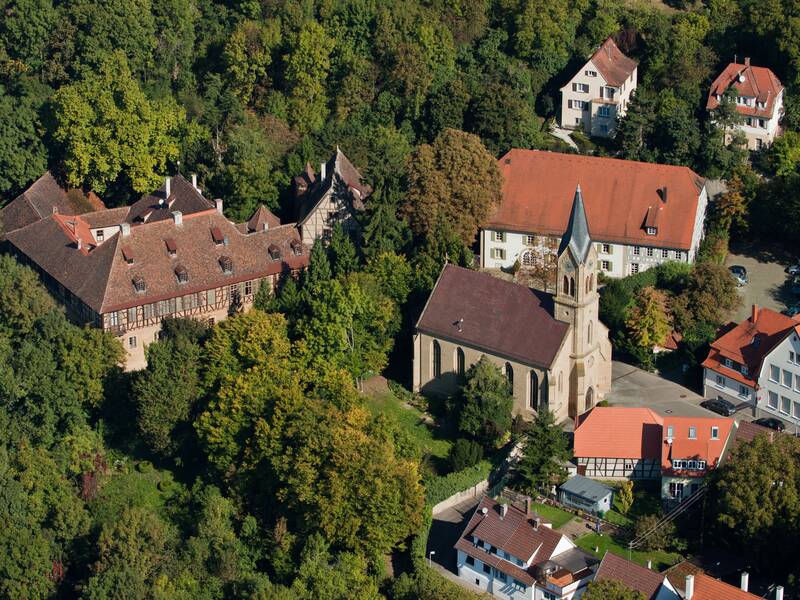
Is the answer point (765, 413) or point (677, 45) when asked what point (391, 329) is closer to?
point (765, 413)

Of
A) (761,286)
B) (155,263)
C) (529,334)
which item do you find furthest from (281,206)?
(761,286)

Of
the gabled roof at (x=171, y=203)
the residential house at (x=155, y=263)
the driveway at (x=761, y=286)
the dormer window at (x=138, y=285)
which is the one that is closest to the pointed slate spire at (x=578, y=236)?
the driveway at (x=761, y=286)

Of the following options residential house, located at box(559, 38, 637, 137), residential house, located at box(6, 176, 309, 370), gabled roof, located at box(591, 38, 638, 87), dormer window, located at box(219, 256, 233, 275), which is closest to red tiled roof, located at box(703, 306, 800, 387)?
residential house, located at box(559, 38, 637, 137)

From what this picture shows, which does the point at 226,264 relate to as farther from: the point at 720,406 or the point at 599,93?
the point at 599,93

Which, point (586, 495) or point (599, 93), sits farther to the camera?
point (599, 93)

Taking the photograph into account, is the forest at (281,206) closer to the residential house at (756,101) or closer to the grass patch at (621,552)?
the residential house at (756,101)

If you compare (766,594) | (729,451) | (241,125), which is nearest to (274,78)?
(241,125)

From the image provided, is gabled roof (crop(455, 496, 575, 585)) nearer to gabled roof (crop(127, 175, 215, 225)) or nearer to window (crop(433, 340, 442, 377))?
window (crop(433, 340, 442, 377))
